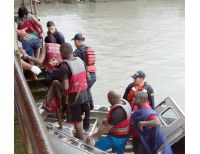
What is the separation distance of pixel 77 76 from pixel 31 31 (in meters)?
2.02

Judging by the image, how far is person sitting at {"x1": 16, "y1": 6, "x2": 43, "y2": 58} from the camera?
5.89 metres

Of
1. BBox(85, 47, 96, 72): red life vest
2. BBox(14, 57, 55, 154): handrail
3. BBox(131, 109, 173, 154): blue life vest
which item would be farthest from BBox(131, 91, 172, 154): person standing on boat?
BBox(14, 57, 55, 154): handrail

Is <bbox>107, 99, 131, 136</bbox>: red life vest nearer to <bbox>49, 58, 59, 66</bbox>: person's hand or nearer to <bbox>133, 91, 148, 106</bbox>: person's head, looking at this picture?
<bbox>133, 91, 148, 106</bbox>: person's head

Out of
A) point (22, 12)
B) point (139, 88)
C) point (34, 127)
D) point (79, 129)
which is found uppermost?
point (22, 12)

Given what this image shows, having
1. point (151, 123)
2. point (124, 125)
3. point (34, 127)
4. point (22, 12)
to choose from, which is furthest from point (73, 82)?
point (34, 127)

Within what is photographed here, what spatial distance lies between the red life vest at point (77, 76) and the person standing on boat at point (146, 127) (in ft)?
2.44

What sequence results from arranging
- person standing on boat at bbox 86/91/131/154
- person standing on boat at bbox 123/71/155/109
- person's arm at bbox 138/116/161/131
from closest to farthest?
person's arm at bbox 138/116/161/131
person standing on boat at bbox 86/91/131/154
person standing on boat at bbox 123/71/155/109

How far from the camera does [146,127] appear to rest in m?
3.96

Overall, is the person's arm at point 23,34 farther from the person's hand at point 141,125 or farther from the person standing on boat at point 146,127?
the person's hand at point 141,125

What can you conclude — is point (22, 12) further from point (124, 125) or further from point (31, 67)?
point (124, 125)
